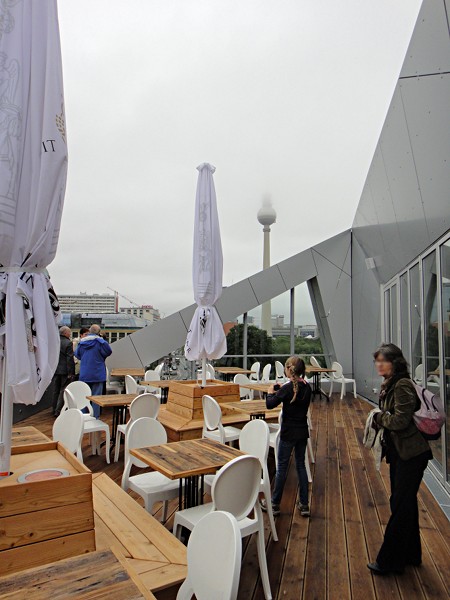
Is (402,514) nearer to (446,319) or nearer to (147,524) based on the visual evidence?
(147,524)

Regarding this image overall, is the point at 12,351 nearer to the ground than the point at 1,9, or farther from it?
nearer to the ground

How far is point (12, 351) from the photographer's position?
74.3 inches

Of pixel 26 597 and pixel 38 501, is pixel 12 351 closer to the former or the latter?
pixel 38 501

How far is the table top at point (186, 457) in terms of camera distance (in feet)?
9.30

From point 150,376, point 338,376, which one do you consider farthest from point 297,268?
point 150,376

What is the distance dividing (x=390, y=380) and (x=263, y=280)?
9195 mm

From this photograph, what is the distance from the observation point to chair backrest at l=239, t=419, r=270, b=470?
3.46 m

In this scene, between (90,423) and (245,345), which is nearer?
(90,423)

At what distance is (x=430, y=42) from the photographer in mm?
4516

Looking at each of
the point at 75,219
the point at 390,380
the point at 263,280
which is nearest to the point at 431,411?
the point at 390,380

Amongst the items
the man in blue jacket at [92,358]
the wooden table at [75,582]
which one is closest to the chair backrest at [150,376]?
the man in blue jacket at [92,358]

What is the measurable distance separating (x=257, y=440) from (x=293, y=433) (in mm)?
473

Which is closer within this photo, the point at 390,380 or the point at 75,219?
the point at 390,380

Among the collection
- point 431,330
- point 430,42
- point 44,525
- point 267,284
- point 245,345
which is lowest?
point 44,525
